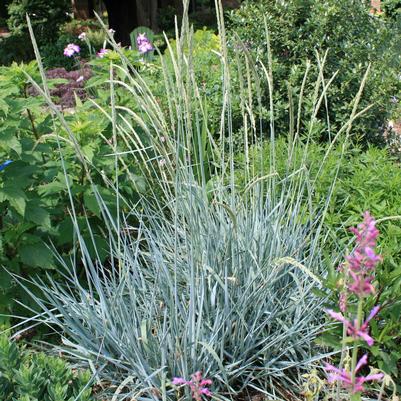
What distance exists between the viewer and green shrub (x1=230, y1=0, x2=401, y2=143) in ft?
14.7

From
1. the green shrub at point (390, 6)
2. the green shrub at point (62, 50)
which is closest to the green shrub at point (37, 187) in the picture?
the green shrub at point (62, 50)

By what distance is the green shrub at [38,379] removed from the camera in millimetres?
2061

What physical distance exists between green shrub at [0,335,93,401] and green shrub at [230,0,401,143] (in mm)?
2838

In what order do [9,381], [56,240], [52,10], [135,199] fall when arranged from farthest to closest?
[52,10], [135,199], [56,240], [9,381]

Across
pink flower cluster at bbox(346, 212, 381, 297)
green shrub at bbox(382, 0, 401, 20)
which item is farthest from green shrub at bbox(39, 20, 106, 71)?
pink flower cluster at bbox(346, 212, 381, 297)

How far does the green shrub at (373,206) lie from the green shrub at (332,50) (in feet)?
2.10

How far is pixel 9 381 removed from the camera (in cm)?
223

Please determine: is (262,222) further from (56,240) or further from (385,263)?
(56,240)

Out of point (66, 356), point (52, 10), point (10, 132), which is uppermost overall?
point (10, 132)

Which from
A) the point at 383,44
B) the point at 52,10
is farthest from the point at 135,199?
the point at 52,10

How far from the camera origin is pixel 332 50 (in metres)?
4.54

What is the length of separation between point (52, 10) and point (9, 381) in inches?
730

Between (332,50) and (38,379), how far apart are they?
134 inches

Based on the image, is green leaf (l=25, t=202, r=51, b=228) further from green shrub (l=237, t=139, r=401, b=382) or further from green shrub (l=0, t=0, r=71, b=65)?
green shrub (l=0, t=0, r=71, b=65)
